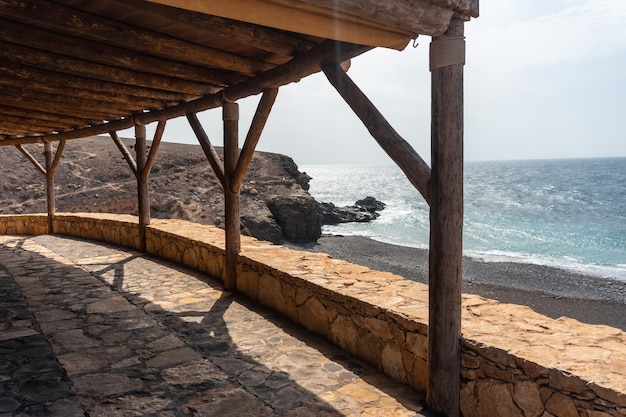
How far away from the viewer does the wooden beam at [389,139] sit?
2.86m

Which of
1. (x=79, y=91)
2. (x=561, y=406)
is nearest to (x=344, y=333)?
(x=561, y=406)

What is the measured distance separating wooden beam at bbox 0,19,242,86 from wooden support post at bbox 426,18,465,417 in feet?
8.96

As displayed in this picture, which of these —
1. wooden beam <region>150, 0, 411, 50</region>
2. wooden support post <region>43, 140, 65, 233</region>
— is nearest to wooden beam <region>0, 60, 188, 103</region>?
wooden beam <region>150, 0, 411, 50</region>

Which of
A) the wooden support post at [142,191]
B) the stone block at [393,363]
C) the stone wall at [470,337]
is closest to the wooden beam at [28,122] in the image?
the wooden support post at [142,191]

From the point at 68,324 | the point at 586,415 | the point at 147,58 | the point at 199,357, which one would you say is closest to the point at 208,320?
the point at 199,357

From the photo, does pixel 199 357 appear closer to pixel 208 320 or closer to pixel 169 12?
pixel 208 320

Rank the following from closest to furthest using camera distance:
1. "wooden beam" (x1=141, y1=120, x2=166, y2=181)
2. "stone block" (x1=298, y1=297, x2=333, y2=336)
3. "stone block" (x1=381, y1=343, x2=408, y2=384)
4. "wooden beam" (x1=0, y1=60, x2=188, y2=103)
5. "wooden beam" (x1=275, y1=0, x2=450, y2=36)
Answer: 1. "wooden beam" (x1=275, y1=0, x2=450, y2=36)
2. "stone block" (x1=381, y1=343, x2=408, y2=384)
3. "stone block" (x1=298, y1=297, x2=333, y2=336)
4. "wooden beam" (x1=0, y1=60, x2=188, y2=103)
5. "wooden beam" (x1=141, y1=120, x2=166, y2=181)

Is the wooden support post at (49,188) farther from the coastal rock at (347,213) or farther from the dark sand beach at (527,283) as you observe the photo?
the coastal rock at (347,213)

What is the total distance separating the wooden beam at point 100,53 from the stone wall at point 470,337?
2193 mm

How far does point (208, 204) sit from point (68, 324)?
16.4 metres

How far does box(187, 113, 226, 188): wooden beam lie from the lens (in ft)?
18.8

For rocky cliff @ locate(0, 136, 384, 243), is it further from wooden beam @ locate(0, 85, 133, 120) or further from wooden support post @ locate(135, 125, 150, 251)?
wooden beam @ locate(0, 85, 133, 120)

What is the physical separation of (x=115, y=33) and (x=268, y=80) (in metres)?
1.53

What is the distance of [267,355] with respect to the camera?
148 inches
